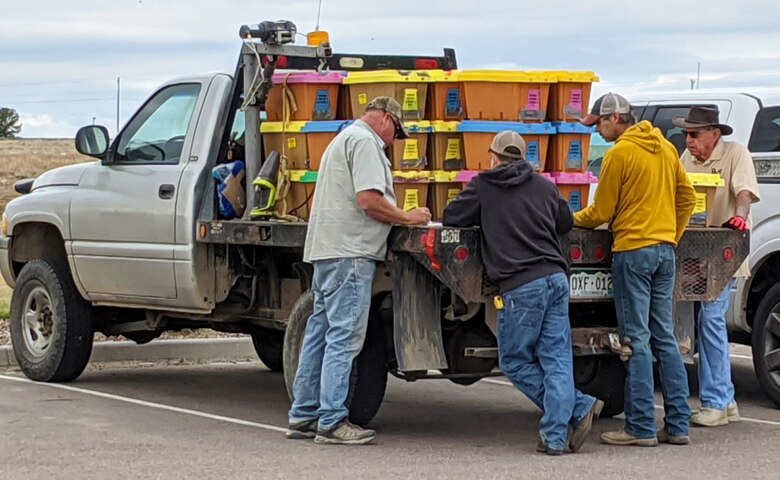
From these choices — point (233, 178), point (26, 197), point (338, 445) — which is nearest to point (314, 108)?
point (233, 178)

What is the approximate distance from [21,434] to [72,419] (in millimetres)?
609

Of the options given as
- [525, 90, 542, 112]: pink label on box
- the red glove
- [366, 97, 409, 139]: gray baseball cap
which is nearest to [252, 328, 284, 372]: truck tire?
[366, 97, 409, 139]: gray baseball cap

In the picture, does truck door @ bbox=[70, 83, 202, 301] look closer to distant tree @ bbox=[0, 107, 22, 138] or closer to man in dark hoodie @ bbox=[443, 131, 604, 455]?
man in dark hoodie @ bbox=[443, 131, 604, 455]

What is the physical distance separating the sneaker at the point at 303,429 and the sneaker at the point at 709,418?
2394 mm

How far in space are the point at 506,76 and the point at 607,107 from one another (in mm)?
596

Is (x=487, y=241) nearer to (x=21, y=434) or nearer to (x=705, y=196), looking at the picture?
(x=705, y=196)

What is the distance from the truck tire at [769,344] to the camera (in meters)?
9.54

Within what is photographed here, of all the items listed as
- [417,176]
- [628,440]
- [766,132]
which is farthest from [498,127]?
[766,132]

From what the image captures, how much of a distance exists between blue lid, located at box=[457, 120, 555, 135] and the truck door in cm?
216

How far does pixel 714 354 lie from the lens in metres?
8.95

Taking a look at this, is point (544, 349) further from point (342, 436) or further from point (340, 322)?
point (342, 436)

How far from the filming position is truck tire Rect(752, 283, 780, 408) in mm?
9539

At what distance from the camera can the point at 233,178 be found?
9102 millimetres

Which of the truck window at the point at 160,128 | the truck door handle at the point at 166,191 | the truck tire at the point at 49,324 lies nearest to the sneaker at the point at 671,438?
the truck door handle at the point at 166,191
